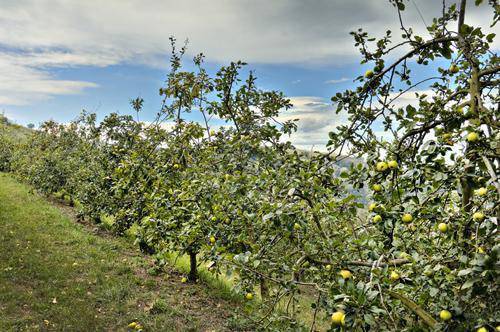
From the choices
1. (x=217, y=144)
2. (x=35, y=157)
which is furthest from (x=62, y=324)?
(x=35, y=157)

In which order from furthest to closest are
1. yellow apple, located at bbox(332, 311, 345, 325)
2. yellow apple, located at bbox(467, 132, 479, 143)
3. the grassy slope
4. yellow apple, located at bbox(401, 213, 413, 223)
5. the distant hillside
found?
the distant hillside → the grassy slope → yellow apple, located at bbox(401, 213, 413, 223) → yellow apple, located at bbox(467, 132, 479, 143) → yellow apple, located at bbox(332, 311, 345, 325)

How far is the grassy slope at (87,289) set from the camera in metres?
5.61

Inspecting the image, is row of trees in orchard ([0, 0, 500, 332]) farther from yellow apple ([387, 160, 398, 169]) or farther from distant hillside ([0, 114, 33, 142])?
distant hillside ([0, 114, 33, 142])

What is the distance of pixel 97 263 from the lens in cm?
802

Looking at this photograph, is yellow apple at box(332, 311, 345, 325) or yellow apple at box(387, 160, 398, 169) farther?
yellow apple at box(387, 160, 398, 169)

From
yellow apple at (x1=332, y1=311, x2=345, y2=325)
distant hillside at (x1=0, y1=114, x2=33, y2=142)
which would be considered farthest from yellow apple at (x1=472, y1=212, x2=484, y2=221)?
distant hillside at (x1=0, y1=114, x2=33, y2=142)

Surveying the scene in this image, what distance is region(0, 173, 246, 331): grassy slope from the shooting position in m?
5.61

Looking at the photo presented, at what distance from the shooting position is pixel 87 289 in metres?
6.68

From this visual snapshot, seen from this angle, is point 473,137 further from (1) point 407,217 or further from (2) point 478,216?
(1) point 407,217

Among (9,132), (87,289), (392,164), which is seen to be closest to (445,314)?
(392,164)

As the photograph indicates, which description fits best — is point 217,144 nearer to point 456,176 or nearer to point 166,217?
point 166,217

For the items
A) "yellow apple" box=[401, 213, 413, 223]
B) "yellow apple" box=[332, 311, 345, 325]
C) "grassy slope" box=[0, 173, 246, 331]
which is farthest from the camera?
"grassy slope" box=[0, 173, 246, 331]

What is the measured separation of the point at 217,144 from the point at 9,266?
17.8ft

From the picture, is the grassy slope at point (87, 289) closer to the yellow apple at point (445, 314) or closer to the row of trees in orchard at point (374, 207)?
the row of trees in orchard at point (374, 207)
